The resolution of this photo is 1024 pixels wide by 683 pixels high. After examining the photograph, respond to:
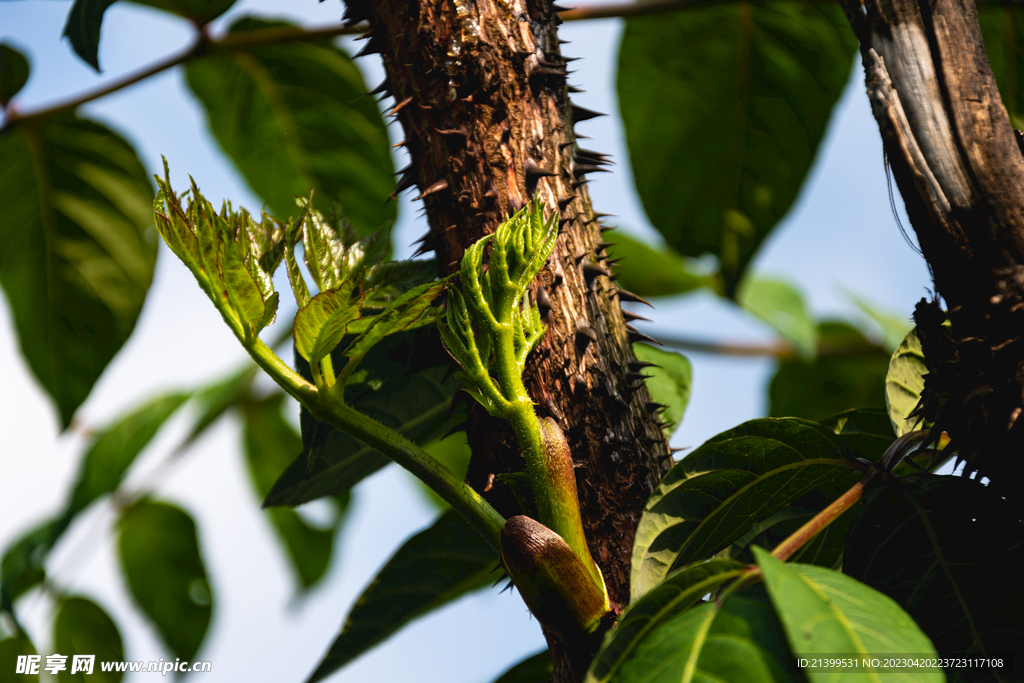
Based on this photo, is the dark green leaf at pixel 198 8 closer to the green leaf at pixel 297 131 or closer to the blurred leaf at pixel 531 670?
the green leaf at pixel 297 131

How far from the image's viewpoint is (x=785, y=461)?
19.5 inches

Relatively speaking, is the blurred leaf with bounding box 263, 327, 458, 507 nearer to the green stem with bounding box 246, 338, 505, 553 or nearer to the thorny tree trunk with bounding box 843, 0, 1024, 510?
the green stem with bounding box 246, 338, 505, 553

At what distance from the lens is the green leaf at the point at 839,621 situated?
34 cm

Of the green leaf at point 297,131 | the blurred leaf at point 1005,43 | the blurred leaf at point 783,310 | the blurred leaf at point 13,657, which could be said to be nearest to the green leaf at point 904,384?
the blurred leaf at point 1005,43

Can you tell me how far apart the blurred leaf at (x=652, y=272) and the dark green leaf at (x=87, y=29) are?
1096 millimetres

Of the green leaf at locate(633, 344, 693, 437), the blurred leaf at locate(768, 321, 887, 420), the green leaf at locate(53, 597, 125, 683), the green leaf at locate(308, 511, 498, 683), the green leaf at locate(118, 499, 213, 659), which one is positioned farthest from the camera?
the blurred leaf at locate(768, 321, 887, 420)

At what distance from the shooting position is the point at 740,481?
493 mm

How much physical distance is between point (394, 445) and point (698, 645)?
0.21 metres

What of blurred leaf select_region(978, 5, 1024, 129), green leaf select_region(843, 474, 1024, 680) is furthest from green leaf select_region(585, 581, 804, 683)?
blurred leaf select_region(978, 5, 1024, 129)

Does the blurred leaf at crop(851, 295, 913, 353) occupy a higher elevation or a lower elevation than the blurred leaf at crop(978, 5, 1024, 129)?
lower

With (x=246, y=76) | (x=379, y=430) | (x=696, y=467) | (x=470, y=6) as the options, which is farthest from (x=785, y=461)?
(x=246, y=76)

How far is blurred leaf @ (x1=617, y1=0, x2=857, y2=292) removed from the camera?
100 cm

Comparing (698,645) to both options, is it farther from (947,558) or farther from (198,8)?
(198,8)

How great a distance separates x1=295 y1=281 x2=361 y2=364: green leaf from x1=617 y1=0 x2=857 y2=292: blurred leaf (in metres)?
0.66
